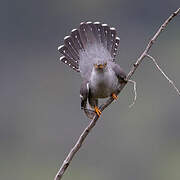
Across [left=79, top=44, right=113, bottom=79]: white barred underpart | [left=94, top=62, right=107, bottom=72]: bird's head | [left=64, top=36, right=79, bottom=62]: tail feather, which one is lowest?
[left=94, top=62, right=107, bottom=72]: bird's head

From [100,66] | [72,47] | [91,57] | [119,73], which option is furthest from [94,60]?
[119,73]

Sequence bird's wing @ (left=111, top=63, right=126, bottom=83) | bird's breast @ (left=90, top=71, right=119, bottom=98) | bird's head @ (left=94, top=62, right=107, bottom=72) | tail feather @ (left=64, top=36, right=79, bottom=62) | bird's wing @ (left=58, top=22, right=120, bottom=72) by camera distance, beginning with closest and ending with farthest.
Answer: bird's wing @ (left=111, top=63, right=126, bottom=83), bird's breast @ (left=90, top=71, right=119, bottom=98), bird's head @ (left=94, top=62, right=107, bottom=72), bird's wing @ (left=58, top=22, right=120, bottom=72), tail feather @ (left=64, top=36, right=79, bottom=62)

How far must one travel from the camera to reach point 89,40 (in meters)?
4.87

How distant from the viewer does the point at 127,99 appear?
15.0 meters

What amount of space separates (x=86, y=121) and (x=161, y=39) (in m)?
9.14

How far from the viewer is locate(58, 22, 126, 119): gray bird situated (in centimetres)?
437

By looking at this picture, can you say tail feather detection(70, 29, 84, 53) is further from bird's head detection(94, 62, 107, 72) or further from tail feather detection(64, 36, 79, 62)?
bird's head detection(94, 62, 107, 72)

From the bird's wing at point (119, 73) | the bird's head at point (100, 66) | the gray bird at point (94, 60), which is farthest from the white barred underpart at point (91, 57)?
the bird's wing at point (119, 73)

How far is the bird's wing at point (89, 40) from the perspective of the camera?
4809 mm

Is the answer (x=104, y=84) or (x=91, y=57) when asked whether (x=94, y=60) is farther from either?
(x=104, y=84)

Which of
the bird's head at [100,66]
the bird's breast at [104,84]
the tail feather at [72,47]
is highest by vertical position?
the tail feather at [72,47]

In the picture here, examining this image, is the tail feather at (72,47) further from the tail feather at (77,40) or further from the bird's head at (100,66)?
the bird's head at (100,66)

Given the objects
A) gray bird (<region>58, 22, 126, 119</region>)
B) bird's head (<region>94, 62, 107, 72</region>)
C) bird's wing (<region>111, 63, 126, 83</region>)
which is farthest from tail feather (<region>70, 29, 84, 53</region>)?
bird's wing (<region>111, 63, 126, 83</region>)

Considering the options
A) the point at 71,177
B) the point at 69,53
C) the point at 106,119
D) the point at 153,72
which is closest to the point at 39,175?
the point at 71,177
